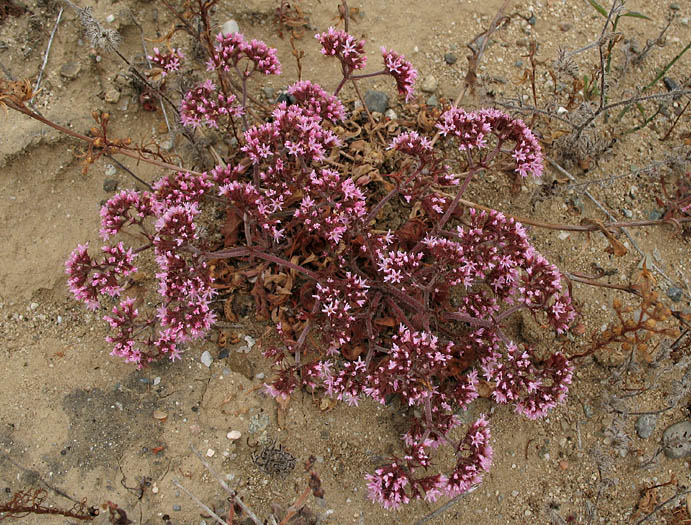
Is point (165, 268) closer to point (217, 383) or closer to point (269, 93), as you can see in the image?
point (217, 383)

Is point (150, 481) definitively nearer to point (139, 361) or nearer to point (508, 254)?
point (139, 361)

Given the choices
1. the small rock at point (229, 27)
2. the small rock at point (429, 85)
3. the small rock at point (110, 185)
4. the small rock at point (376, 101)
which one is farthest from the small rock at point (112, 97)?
the small rock at point (429, 85)

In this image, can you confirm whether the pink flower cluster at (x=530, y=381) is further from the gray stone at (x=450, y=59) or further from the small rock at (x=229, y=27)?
the small rock at (x=229, y=27)

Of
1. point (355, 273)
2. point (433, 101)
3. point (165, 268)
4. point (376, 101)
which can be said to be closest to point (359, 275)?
point (355, 273)

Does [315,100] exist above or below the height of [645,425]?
above

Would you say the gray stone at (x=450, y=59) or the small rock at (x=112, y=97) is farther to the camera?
the gray stone at (x=450, y=59)

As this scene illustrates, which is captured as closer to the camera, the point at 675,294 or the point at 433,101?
the point at 675,294

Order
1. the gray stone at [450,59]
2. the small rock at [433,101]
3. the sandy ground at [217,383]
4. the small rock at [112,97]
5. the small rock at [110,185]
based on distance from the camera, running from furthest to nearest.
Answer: the gray stone at [450,59] → the small rock at [433,101] → the small rock at [112,97] → the small rock at [110,185] → the sandy ground at [217,383]
